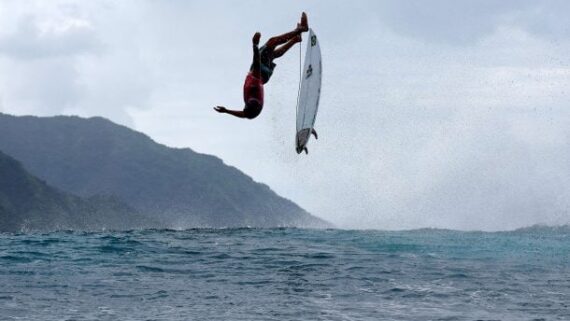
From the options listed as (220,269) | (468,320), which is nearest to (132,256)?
(220,269)

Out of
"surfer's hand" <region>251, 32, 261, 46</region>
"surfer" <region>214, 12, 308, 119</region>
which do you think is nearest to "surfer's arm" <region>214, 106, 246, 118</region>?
"surfer" <region>214, 12, 308, 119</region>

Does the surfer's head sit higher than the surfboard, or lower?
lower

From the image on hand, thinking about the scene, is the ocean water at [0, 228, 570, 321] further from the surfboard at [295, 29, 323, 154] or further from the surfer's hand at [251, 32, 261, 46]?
the surfer's hand at [251, 32, 261, 46]

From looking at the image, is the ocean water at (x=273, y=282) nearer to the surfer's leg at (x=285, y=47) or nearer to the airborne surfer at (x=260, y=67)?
the airborne surfer at (x=260, y=67)

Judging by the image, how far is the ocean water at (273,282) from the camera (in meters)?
18.6

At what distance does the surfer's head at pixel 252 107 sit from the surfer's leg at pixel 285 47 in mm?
2027

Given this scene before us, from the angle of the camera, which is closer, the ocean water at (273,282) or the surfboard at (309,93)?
the ocean water at (273,282)

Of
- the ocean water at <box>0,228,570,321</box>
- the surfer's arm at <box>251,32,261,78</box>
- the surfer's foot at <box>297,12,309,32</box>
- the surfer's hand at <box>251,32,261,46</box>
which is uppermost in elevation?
the surfer's foot at <box>297,12,309,32</box>

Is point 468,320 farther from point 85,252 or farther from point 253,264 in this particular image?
point 85,252

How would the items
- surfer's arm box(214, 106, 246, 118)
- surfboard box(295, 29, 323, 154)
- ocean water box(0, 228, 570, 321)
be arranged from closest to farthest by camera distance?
surfer's arm box(214, 106, 246, 118)
ocean water box(0, 228, 570, 321)
surfboard box(295, 29, 323, 154)

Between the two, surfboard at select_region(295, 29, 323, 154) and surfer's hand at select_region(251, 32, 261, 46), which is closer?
surfer's hand at select_region(251, 32, 261, 46)

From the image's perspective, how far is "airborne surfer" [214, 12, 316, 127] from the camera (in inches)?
687

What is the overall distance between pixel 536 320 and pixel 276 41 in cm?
1008

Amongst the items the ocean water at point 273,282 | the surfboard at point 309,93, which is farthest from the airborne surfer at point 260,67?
the ocean water at point 273,282
